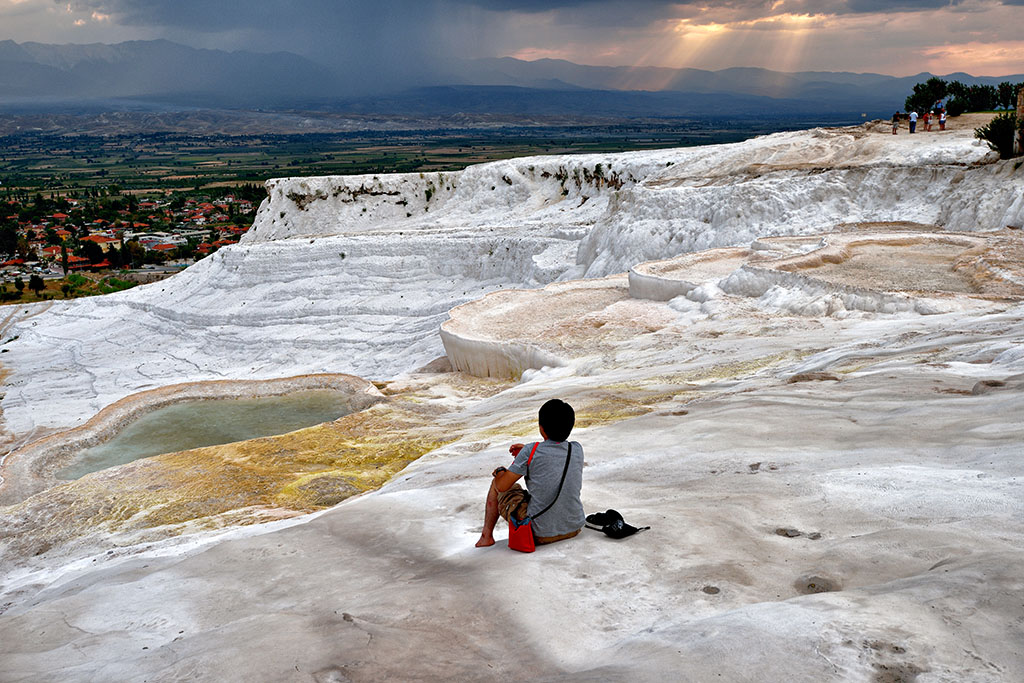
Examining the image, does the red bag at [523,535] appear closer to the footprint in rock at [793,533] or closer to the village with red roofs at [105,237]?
the footprint in rock at [793,533]

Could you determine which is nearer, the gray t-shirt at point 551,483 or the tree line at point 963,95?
the gray t-shirt at point 551,483

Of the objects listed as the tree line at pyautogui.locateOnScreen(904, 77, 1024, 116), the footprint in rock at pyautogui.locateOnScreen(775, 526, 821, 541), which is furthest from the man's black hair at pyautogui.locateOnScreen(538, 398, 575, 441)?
the tree line at pyautogui.locateOnScreen(904, 77, 1024, 116)

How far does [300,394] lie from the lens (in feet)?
55.5

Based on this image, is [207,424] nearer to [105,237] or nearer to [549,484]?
[549,484]

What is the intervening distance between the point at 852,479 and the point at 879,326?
6.88 m

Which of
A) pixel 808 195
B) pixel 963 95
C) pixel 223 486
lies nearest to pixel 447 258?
pixel 808 195

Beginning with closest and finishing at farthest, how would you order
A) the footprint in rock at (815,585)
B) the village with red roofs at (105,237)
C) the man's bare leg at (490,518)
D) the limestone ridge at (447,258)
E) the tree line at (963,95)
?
the footprint in rock at (815,585)
the man's bare leg at (490,518)
the limestone ridge at (447,258)
the tree line at (963,95)
the village with red roofs at (105,237)

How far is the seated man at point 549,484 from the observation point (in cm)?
494

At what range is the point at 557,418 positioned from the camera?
487 cm

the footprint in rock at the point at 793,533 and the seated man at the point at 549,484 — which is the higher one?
the seated man at the point at 549,484

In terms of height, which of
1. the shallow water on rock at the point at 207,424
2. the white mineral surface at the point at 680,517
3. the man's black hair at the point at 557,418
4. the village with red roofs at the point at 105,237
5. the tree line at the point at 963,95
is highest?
the tree line at the point at 963,95

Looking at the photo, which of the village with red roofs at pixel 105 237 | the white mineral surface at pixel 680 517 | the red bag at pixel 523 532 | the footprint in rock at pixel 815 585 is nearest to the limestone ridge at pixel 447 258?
the white mineral surface at pixel 680 517

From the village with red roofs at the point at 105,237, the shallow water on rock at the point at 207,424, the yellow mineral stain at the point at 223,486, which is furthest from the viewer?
the village with red roofs at the point at 105,237

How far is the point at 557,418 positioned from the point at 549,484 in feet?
1.39
